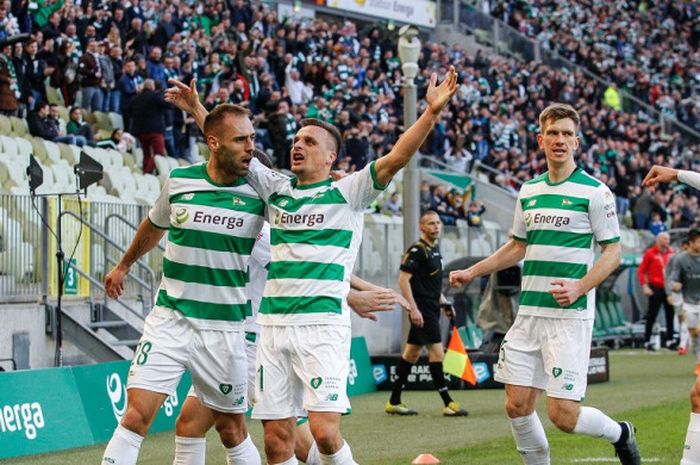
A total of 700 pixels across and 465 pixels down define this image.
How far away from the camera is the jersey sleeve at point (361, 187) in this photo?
781cm

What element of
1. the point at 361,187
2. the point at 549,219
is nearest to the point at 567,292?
the point at 549,219

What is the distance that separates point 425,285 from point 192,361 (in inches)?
327

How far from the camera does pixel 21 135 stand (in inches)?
780

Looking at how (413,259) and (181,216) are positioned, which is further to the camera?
(413,259)

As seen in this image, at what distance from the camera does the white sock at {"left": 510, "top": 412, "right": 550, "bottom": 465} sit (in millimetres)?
9039

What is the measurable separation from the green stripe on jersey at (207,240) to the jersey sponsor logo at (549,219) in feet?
7.52

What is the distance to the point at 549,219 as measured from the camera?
920 cm

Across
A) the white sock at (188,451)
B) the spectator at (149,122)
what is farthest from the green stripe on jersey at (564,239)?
the spectator at (149,122)

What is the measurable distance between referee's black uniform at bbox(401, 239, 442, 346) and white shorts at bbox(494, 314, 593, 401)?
259 inches

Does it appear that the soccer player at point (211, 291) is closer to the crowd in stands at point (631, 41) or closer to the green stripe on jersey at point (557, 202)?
the green stripe on jersey at point (557, 202)

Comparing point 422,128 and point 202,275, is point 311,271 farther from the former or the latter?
point 422,128

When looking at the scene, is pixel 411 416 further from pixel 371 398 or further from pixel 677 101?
pixel 677 101

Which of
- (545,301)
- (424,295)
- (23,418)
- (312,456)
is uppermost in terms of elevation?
(545,301)

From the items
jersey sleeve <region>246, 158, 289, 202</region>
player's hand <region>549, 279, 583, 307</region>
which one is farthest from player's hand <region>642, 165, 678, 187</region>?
jersey sleeve <region>246, 158, 289, 202</region>
